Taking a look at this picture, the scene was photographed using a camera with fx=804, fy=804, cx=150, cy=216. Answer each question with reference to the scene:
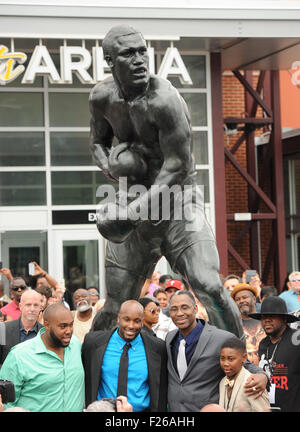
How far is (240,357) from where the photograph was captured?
4.99 m

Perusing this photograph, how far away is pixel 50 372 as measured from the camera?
5.03 m

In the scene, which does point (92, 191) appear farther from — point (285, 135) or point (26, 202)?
point (285, 135)

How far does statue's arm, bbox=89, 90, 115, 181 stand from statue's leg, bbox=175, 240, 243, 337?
36.7 inches

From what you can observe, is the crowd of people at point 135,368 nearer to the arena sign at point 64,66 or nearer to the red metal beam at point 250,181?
the arena sign at point 64,66

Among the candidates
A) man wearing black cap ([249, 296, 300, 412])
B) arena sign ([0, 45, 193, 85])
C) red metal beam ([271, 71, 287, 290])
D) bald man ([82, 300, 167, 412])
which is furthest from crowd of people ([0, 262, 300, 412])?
red metal beam ([271, 71, 287, 290])

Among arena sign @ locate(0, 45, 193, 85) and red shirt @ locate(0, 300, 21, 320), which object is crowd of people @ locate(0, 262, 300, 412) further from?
arena sign @ locate(0, 45, 193, 85)

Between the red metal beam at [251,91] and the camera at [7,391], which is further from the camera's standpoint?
the red metal beam at [251,91]

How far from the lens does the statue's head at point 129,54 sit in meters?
5.73

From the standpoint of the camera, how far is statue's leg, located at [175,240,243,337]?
5.90 metres

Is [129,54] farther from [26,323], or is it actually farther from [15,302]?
[15,302]

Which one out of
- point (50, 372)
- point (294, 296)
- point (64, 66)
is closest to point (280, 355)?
point (50, 372)

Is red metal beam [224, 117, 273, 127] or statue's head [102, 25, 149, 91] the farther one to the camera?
red metal beam [224, 117, 273, 127]

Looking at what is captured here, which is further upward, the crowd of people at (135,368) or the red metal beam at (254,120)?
the red metal beam at (254,120)

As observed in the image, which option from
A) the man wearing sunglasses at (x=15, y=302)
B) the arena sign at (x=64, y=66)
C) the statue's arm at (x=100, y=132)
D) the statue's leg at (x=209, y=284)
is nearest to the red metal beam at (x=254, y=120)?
the arena sign at (x=64, y=66)
